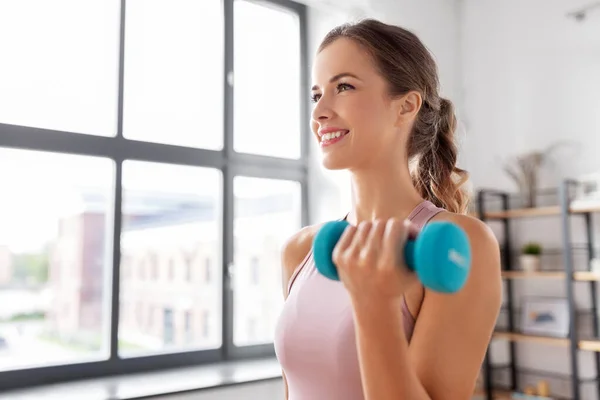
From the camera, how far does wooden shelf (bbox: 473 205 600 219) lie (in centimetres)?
270

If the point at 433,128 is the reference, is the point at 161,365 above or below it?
below

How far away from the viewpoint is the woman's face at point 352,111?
3.04ft

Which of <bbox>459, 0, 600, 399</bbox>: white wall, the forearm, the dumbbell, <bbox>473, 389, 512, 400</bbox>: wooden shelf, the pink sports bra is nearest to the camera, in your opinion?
the dumbbell

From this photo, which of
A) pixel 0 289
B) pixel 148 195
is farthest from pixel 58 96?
pixel 0 289

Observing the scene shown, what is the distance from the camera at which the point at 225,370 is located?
2.57 metres

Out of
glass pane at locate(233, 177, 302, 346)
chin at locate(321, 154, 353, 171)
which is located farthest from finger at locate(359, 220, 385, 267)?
glass pane at locate(233, 177, 302, 346)

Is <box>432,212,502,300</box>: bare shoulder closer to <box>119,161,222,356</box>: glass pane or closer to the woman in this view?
the woman

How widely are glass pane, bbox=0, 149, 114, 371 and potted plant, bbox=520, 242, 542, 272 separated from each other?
2.07 m

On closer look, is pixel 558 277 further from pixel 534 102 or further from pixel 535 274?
pixel 534 102

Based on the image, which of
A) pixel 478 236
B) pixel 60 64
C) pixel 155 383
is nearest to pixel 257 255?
pixel 155 383

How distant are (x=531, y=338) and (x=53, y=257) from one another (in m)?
2.31

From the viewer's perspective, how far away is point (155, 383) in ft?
7.47

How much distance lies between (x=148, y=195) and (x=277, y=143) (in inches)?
32.8

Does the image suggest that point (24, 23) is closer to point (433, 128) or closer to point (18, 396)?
point (18, 396)
